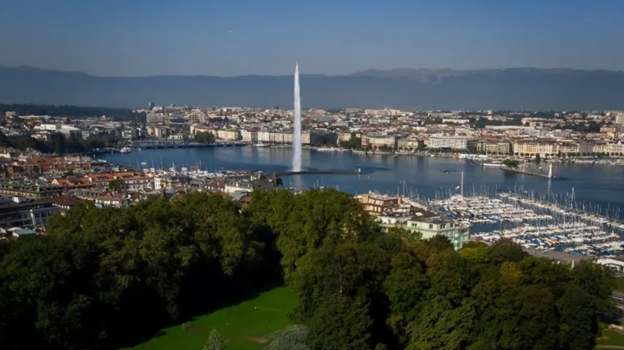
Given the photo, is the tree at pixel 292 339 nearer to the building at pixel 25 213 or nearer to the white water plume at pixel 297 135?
the building at pixel 25 213

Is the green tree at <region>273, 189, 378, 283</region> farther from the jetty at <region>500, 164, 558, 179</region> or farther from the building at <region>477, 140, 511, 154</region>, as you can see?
the building at <region>477, 140, 511, 154</region>

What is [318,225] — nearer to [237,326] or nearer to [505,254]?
[237,326]

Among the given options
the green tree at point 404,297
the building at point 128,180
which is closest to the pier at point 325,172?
the building at point 128,180

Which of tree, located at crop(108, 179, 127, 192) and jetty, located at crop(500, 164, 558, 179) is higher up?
tree, located at crop(108, 179, 127, 192)

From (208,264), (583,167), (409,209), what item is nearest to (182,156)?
(583,167)

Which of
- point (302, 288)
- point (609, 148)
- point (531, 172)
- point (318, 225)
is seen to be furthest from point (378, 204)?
point (609, 148)

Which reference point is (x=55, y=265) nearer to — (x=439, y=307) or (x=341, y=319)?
(x=341, y=319)

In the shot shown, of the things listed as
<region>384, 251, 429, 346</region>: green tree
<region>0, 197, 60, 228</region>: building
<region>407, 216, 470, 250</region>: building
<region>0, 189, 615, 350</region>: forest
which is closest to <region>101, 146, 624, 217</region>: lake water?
<region>407, 216, 470, 250</region>: building
